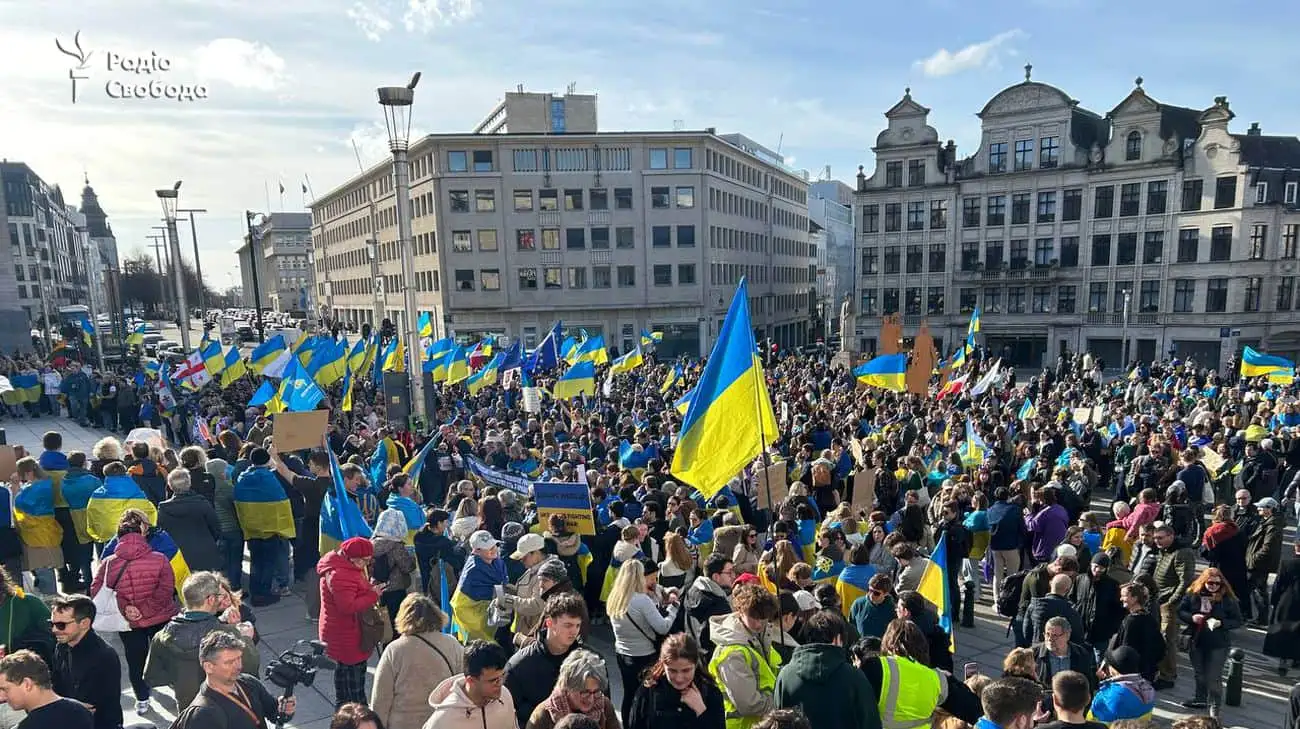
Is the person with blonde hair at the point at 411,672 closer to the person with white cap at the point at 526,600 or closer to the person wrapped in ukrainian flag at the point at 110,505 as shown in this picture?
the person with white cap at the point at 526,600

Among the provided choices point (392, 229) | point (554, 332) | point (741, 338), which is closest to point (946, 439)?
point (741, 338)

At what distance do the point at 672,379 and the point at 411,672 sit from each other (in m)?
18.1

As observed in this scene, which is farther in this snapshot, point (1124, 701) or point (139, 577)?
point (139, 577)

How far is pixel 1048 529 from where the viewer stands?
8.74 m

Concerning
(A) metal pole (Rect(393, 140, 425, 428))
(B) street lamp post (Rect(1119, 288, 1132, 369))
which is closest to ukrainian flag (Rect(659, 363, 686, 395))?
(A) metal pole (Rect(393, 140, 425, 428))

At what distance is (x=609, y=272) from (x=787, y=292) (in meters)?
28.7

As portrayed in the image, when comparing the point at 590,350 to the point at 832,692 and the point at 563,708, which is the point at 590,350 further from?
the point at 563,708

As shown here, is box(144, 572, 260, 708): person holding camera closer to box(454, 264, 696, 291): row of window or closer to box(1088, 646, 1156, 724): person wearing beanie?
box(1088, 646, 1156, 724): person wearing beanie

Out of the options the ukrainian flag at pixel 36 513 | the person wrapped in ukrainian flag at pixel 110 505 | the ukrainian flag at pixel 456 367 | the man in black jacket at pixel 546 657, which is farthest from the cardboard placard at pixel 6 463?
the ukrainian flag at pixel 456 367

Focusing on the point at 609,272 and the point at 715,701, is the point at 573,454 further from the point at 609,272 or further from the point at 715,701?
the point at 609,272

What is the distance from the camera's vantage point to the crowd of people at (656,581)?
4219 mm

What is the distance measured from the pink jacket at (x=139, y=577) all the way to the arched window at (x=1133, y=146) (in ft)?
166

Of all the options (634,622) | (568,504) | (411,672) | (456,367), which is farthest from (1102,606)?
(456,367)

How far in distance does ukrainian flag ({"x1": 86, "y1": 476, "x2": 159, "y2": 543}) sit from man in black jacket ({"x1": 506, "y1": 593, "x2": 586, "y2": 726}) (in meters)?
5.19
